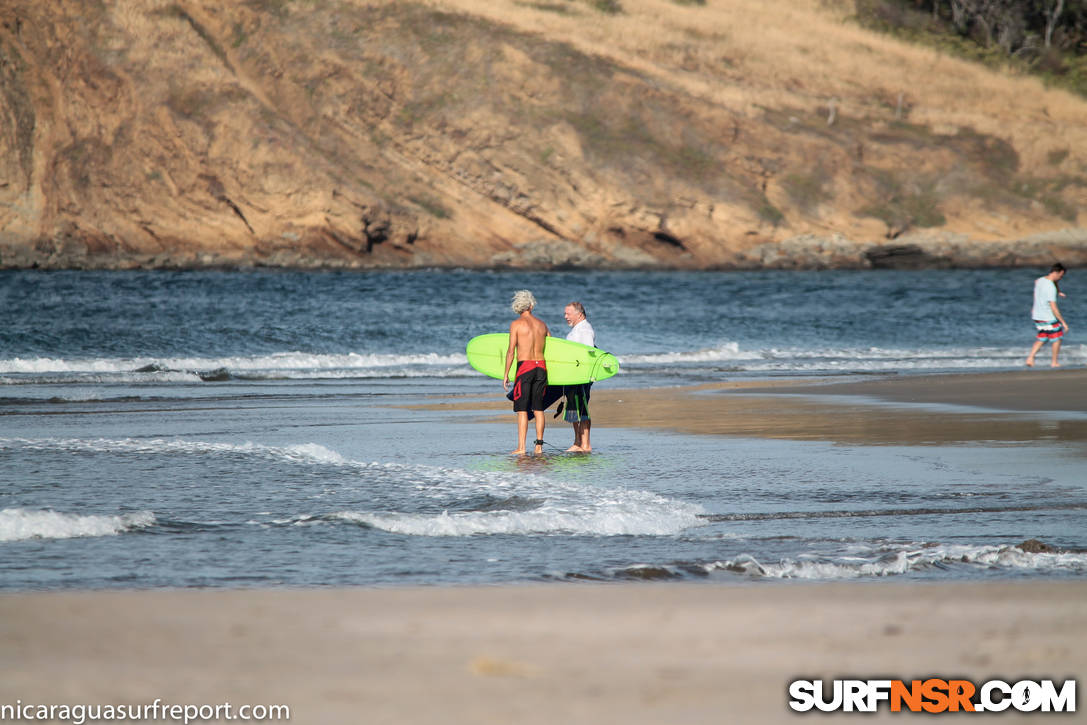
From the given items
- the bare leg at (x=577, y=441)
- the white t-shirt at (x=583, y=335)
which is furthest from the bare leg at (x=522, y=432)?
the white t-shirt at (x=583, y=335)

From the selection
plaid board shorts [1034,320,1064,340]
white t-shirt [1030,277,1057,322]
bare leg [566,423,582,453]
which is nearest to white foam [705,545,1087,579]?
bare leg [566,423,582,453]

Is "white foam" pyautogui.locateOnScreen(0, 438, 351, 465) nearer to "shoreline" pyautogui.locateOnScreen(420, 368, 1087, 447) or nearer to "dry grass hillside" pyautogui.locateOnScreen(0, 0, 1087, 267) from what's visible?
"shoreline" pyautogui.locateOnScreen(420, 368, 1087, 447)

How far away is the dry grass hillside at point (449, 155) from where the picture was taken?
55906 millimetres

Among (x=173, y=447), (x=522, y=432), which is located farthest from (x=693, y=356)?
Result: (x=173, y=447)

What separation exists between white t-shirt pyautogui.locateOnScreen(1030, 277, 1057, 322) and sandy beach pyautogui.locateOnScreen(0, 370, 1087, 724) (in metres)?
14.9

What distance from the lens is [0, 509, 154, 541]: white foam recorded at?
20.1 ft

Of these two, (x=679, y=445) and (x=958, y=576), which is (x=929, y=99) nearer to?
(x=679, y=445)

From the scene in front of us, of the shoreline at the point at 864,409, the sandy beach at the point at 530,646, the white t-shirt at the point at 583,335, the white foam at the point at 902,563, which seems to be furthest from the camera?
the shoreline at the point at 864,409

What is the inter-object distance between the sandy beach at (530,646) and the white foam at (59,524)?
139 centimetres

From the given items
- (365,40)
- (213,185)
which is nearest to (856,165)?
(365,40)

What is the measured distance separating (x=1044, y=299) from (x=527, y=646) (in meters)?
16.8

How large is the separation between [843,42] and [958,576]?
67.5 metres

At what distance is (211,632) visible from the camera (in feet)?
13.6

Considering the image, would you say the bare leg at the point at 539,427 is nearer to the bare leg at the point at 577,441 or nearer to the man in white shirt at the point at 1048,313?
the bare leg at the point at 577,441
